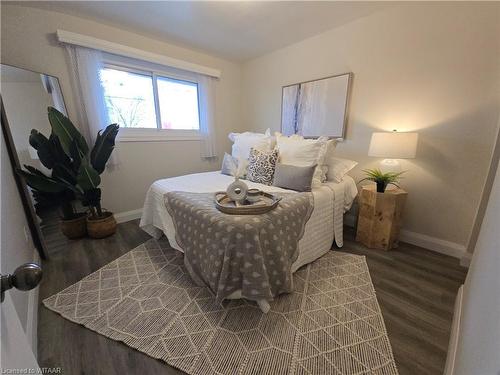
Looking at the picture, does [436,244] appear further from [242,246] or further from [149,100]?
[149,100]

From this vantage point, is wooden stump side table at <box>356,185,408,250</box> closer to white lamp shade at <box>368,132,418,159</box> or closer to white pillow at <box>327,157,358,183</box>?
white pillow at <box>327,157,358,183</box>

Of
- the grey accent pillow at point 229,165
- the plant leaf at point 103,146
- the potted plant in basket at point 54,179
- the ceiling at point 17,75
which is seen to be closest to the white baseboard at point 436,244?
the grey accent pillow at point 229,165

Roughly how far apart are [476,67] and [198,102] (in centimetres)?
316

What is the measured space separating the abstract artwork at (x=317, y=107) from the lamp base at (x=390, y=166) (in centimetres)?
63

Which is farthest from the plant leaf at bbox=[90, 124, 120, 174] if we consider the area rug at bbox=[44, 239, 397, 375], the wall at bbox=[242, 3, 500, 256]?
the wall at bbox=[242, 3, 500, 256]

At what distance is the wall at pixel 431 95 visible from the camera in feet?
5.56

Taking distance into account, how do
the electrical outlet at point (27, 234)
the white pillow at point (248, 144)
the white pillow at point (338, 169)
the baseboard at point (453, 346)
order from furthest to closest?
the white pillow at point (248, 144)
the white pillow at point (338, 169)
the electrical outlet at point (27, 234)
the baseboard at point (453, 346)

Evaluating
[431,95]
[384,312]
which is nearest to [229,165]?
[384,312]

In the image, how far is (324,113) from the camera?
262 centimetres

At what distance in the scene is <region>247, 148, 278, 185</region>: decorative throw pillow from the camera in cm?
214

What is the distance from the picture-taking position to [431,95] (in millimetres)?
1919

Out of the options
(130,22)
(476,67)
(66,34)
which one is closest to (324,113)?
(476,67)

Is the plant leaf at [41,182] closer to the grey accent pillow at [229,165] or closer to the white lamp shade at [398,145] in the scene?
the grey accent pillow at [229,165]

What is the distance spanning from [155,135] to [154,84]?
2.29 ft
